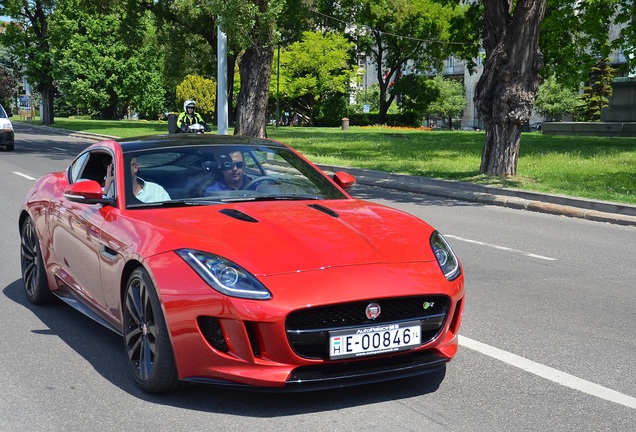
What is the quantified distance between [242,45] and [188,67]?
3852 cm

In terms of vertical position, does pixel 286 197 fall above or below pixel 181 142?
below

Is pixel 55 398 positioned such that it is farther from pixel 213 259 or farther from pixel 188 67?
pixel 188 67

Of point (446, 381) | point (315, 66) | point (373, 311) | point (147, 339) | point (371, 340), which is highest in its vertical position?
point (315, 66)

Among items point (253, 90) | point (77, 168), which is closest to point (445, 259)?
point (77, 168)

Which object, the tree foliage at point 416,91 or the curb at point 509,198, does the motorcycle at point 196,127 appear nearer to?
the curb at point 509,198

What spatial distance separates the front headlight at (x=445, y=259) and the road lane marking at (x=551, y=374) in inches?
32.5

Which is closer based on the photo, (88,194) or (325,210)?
(325,210)

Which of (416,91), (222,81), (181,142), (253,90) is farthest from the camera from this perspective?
(416,91)

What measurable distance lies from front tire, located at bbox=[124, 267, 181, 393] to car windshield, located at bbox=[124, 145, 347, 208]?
0.76m

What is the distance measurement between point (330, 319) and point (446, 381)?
1005 millimetres

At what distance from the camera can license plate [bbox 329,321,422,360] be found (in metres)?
4.32

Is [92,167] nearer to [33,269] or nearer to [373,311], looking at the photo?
[33,269]

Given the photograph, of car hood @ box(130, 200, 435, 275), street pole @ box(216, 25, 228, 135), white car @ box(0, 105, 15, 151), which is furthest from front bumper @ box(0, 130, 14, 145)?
car hood @ box(130, 200, 435, 275)

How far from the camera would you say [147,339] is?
478 centimetres
